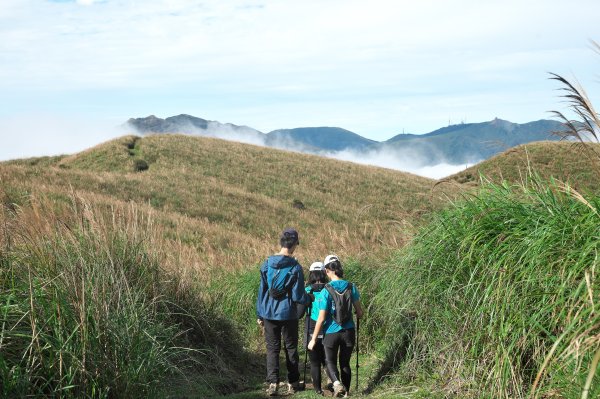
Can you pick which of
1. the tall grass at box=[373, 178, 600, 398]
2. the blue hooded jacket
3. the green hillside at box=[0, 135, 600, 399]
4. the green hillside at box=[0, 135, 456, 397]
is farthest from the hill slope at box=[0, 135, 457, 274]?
the tall grass at box=[373, 178, 600, 398]

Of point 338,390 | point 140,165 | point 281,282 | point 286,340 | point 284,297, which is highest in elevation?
point 140,165

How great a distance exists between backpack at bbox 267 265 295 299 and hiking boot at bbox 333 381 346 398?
1141 millimetres

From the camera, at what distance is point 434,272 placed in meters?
6.45

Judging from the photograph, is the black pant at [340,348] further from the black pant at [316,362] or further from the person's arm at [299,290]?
the person's arm at [299,290]

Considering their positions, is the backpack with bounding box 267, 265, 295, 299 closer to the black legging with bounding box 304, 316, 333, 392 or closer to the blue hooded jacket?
the blue hooded jacket

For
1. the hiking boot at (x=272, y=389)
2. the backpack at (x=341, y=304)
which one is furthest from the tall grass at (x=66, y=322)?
the backpack at (x=341, y=304)

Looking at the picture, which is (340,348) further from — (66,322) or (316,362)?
(66,322)

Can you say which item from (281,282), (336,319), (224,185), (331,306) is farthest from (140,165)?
(336,319)

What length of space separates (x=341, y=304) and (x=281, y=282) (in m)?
0.76

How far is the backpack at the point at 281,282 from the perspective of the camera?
24.6 feet

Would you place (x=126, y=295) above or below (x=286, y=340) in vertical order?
above

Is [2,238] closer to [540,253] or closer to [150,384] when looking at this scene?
[150,384]

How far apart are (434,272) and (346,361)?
155 cm

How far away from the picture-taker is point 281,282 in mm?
7516
